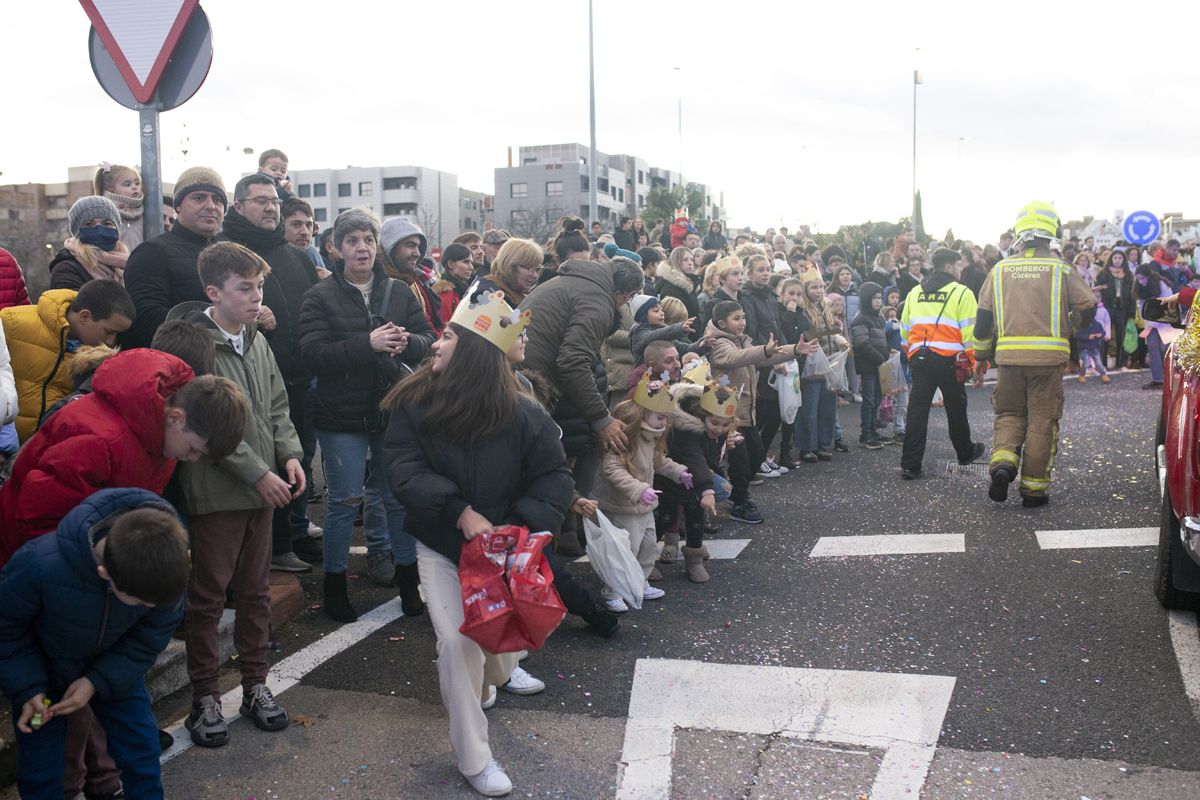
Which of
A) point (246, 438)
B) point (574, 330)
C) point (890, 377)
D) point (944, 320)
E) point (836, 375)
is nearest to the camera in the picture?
point (246, 438)

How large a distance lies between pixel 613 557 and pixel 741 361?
3200 mm

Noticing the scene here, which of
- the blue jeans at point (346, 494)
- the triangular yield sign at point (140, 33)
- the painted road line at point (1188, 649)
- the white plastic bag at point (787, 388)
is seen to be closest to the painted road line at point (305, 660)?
the blue jeans at point (346, 494)

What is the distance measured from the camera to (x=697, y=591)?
20.3ft

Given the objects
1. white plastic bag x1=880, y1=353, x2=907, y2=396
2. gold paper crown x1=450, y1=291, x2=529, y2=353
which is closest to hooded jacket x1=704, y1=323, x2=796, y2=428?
white plastic bag x1=880, y1=353, x2=907, y2=396

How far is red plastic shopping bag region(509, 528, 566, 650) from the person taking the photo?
371 centimetres

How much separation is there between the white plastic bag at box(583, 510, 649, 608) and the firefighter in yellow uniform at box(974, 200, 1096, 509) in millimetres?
3676

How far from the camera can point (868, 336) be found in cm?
1137

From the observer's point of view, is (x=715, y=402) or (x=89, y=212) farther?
(x=715, y=402)

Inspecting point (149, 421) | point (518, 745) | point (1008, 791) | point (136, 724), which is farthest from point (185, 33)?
point (1008, 791)

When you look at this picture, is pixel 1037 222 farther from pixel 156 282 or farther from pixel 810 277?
pixel 156 282

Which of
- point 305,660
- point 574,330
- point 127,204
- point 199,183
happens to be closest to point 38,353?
point 199,183

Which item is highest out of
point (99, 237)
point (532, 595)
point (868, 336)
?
point (99, 237)

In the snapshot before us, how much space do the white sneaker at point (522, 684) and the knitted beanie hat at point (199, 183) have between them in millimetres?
2871

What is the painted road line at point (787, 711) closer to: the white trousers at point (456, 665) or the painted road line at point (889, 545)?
the white trousers at point (456, 665)
